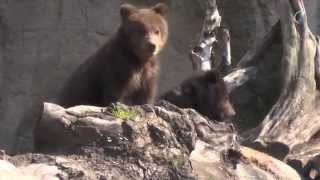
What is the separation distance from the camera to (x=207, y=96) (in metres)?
8.49

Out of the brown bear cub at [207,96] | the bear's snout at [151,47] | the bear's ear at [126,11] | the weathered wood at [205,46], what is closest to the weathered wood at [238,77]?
the weathered wood at [205,46]

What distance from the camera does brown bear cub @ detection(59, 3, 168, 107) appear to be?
325 inches

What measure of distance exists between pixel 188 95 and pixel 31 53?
9.35ft

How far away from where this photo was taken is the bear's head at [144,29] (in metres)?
8.38

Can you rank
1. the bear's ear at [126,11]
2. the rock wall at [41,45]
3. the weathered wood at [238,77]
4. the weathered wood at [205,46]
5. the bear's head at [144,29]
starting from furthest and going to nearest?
the rock wall at [41,45]
the weathered wood at [205,46]
the weathered wood at [238,77]
the bear's ear at [126,11]
the bear's head at [144,29]

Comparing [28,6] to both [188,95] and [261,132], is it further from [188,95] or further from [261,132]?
[261,132]

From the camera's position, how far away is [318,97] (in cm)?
893

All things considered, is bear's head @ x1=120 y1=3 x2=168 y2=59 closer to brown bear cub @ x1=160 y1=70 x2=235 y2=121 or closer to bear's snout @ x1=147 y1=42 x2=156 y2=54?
bear's snout @ x1=147 y1=42 x2=156 y2=54

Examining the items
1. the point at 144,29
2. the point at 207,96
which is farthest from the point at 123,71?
the point at 207,96

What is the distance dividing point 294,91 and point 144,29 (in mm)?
1551

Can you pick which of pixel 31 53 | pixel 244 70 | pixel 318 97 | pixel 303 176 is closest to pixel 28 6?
pixel 31 53

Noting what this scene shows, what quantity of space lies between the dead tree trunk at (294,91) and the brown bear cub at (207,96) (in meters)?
0.37

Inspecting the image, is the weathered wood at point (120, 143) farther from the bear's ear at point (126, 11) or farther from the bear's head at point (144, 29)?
the bear's ear at point (126, 11)

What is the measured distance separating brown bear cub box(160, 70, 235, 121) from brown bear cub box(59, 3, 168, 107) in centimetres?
30
